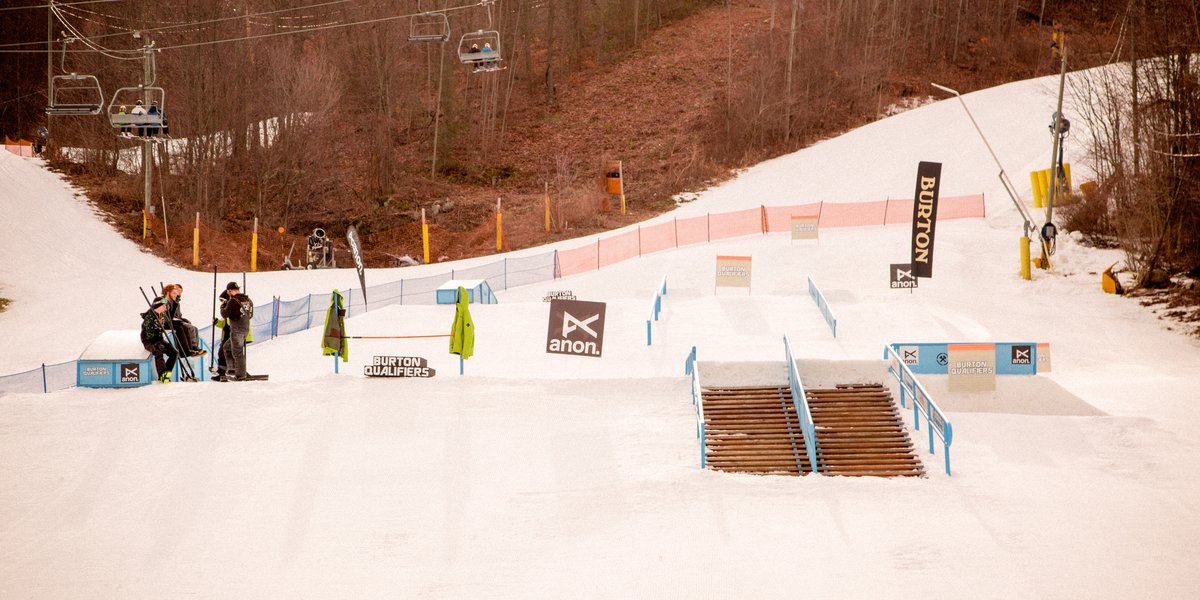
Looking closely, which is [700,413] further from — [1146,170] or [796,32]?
[796,32]

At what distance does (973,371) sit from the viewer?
680 inches

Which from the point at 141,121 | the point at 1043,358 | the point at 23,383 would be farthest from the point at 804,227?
the point at 23,383

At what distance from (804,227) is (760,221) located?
4.78m

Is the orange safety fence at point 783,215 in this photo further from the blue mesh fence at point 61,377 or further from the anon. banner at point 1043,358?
the blue mesh fence at point 61,377

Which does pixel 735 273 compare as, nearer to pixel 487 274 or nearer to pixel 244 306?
pixel 487 274

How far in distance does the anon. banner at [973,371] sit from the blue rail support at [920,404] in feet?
2.55

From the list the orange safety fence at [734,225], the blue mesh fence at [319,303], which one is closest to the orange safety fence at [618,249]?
the blue mesh fence at [319,303]

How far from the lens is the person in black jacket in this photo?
1722cm

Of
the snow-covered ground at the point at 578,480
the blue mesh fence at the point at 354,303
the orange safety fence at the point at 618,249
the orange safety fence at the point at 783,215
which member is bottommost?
the snow-covered ground at the point at 578,480

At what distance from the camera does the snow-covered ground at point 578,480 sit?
11.7 m

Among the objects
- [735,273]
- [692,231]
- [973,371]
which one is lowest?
[973,371]

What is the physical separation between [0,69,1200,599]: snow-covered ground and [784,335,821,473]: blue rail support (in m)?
0.47

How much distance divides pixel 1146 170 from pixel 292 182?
3367 centimetres

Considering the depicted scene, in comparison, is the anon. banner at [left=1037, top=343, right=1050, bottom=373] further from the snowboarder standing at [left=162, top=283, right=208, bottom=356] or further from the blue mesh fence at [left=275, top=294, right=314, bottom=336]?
the blue mesh fence at [left=275, top=294, right=314, bottom=336]
